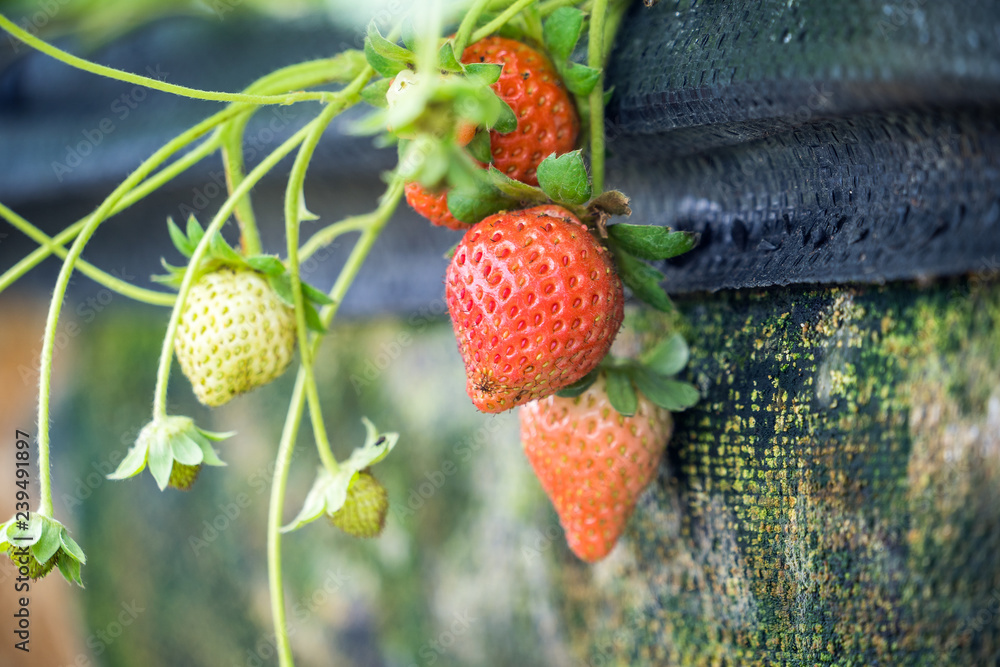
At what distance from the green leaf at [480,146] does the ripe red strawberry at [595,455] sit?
12 centimetres

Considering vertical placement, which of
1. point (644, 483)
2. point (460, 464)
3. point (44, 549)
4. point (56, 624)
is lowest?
point (56, 624)

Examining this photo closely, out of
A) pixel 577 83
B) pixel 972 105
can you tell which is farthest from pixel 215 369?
pixel 972 105

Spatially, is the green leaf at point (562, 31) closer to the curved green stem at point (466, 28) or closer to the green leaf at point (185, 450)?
the curved green stem at point (466, 28)

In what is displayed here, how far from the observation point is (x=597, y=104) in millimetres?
344

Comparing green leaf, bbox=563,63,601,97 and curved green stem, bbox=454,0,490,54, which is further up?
curved green stem, bbox=454,0,490,54

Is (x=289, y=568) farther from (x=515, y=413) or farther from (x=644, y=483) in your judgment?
(x=644, y=483)

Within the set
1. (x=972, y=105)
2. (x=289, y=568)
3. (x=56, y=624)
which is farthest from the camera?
(x=56, y=624)

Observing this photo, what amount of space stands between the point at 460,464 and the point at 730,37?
36cm

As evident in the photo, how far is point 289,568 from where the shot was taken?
677 mm

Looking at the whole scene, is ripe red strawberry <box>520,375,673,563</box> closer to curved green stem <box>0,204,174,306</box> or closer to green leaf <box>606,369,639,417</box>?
green leaf <box>606,369,639,417</box>

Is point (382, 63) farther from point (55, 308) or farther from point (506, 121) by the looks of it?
point (55, 308)

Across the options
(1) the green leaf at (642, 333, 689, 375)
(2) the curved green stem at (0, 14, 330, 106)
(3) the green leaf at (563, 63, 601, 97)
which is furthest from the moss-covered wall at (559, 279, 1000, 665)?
(2) the curved green stem at (0, 14, 330, 106)

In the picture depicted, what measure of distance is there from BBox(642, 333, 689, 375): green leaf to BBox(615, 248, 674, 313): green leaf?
0.04m

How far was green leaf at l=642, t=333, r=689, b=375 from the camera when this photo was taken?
0.38 meters
